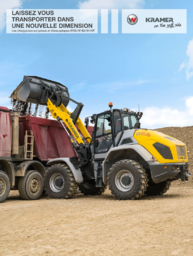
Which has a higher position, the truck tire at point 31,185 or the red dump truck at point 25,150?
the red dump truck at point 25,150

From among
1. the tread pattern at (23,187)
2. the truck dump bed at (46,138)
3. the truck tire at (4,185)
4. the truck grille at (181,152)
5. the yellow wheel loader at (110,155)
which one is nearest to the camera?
the yellow wheel loader at (110,155)

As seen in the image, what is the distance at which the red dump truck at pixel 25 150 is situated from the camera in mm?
10516

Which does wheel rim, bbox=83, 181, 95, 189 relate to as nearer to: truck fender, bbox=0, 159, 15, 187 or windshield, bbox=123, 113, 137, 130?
truck fender, bbox=0, 159, 15, 187

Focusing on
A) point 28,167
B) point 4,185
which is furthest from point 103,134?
point 4,185

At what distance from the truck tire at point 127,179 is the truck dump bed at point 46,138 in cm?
351

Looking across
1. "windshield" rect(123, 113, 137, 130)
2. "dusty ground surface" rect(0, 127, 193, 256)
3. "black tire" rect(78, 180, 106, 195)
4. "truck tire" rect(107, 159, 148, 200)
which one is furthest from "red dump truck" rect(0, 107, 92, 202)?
"windshield" rect(123, 113, 137, 130)

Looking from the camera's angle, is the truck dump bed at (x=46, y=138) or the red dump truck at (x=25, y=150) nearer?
the red dump truck at (x=25, y=150)

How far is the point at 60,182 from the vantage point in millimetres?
10625

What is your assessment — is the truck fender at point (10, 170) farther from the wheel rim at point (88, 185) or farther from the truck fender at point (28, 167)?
the wheel rim at point (88, 185)

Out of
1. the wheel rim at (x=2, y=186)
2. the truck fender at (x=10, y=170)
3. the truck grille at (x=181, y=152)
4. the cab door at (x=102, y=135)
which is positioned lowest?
the wheel rim at (x=2, y=186)

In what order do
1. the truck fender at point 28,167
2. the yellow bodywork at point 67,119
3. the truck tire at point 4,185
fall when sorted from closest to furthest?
the truck tire at point 4,185, the truck fender at point 28,167, the yellow bodywork at point 67,119

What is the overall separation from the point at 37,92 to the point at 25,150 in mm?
2190

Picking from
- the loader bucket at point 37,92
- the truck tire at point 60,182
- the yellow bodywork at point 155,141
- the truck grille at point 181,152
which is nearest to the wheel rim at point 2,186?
the truck tire at point 60,182

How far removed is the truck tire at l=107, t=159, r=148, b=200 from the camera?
29.6ft
